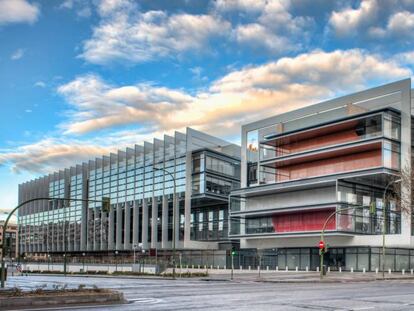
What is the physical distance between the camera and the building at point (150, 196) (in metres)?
97.1

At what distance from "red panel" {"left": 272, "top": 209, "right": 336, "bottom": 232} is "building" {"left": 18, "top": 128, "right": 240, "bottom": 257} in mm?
16967

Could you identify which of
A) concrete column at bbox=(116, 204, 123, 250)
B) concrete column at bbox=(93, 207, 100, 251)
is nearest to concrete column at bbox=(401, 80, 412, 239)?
concrete column at bbox=(116, 204, 123, 250)

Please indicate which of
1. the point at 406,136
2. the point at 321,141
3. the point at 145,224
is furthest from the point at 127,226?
the point at 406,136

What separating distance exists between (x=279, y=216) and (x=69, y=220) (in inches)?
2550

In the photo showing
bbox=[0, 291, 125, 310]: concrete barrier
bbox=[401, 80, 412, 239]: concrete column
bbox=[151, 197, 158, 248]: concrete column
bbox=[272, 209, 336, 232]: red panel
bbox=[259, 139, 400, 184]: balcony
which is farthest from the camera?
bbox=[151, 197, 158, 248]: concrete column

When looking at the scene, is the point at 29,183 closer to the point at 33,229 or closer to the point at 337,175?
the point at 33,229

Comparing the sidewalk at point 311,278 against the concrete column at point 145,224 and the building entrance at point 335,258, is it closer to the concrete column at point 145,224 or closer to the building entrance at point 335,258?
the building entrance at point 335,258

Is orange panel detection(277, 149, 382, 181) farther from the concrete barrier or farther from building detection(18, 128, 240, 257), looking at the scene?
the concrete barrier

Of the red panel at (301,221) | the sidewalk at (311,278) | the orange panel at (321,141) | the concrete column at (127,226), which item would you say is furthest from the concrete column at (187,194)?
the sidewalk at (311,278)

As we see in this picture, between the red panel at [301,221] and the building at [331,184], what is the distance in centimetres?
14

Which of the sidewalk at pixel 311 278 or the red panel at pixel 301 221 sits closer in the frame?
the sidewalk at pixel 311 278

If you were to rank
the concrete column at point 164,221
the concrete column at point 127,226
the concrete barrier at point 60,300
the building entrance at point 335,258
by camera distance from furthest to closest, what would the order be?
1. the concrete column at point 127,226
2. the concrete column at point 164,221
3. the building entrance at point 335,258
4. the concrete barrier at point 60,300

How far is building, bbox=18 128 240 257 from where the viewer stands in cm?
9712

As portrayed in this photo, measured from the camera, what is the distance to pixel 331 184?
72000 mm
